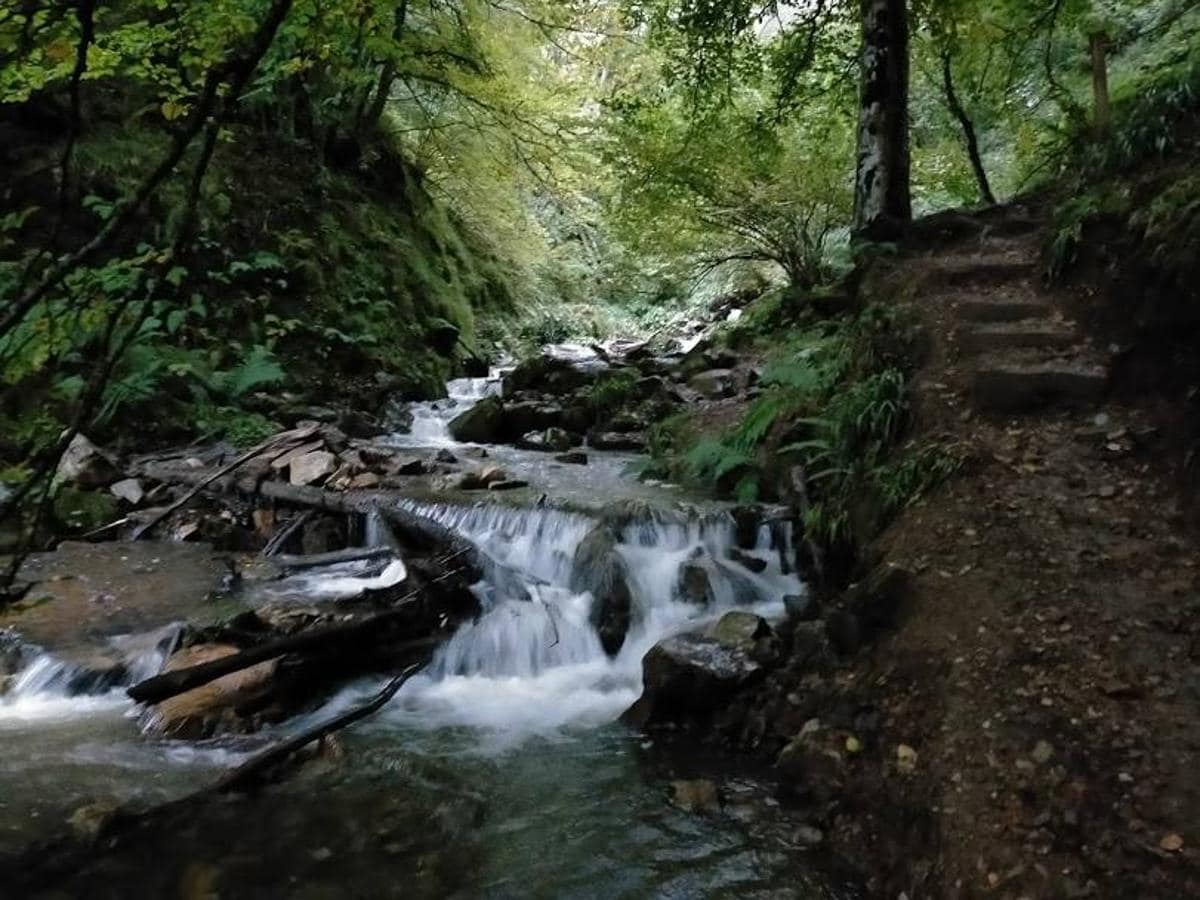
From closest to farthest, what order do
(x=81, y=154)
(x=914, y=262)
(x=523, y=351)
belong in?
(x=914, y=262) → (x=81, y=154) → (x=523, y=351)

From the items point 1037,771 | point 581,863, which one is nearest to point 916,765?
point 1037,771

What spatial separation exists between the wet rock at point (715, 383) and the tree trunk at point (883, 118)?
2482 mm

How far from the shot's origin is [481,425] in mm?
10398

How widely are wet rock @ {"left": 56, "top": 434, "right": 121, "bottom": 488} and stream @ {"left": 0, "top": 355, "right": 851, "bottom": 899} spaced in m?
2.06

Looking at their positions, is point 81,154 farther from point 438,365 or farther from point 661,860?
point 661,860

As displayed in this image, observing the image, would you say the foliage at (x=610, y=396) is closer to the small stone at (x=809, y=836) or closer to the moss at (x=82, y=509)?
the moss at (x=82, y=509)

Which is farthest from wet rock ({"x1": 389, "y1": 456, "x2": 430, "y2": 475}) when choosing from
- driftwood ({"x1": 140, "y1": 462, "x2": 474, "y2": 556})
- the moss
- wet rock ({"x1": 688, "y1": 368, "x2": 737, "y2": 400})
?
wet rock ({"x1": 688, "y1": 368, "x2": 737, "y2": 400})

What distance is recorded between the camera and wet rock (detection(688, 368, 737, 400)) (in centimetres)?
1008

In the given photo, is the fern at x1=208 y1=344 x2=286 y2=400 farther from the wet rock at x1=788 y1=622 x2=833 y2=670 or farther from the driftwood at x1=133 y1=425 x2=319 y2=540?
the wet rock at x1=788 y1=622 x2=833 y2=670

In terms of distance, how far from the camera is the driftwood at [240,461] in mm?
6980

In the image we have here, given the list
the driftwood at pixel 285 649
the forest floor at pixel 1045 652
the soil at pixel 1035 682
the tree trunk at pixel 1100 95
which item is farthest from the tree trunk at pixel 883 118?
the driftwood at pixel 285 649

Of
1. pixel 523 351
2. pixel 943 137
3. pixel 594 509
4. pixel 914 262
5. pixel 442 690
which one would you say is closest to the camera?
pixel 442 690

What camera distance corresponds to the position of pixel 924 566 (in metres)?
4.20

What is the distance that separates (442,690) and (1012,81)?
10.1 metres
